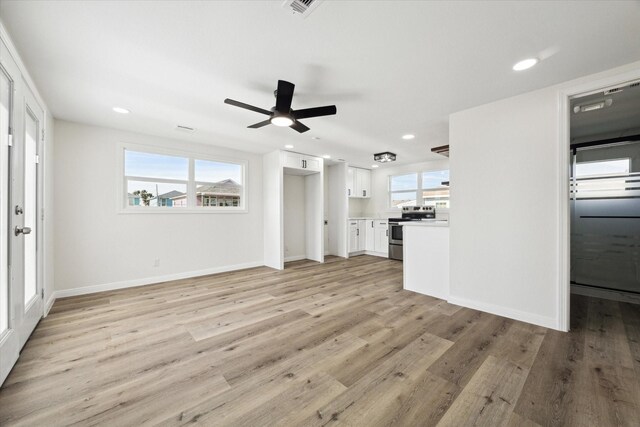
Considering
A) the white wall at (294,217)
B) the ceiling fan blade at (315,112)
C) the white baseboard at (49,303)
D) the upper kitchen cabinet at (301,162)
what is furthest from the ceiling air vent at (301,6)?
the white wall at (294,217)

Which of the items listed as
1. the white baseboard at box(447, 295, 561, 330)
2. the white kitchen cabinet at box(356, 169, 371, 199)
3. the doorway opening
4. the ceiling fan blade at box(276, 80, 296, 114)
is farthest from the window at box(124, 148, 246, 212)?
the doorway opening

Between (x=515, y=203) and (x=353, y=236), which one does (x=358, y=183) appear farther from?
(x=515, y=203)

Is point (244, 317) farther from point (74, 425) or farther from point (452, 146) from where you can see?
point (452, 146)

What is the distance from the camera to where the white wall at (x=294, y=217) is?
6008 millimetres

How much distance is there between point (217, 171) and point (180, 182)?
0.71m

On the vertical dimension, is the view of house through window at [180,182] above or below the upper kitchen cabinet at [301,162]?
below

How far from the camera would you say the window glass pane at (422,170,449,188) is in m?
6.09

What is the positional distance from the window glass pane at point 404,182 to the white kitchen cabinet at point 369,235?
1.24 meters

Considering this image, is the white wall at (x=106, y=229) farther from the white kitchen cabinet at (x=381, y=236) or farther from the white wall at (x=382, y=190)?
the white wall at (x=382, y=190)

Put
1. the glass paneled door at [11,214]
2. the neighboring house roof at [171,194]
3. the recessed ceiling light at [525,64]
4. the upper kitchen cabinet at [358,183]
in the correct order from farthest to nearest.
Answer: the upper kitchen cabinet at [358,183] < the neighboring house roof at [171,194] < the recessed ceiling light at [525,64] < the glass paneled door at [11,214]

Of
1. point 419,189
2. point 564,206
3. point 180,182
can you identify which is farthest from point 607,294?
point 180,182

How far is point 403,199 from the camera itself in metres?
6.86

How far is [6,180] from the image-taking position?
179 cm

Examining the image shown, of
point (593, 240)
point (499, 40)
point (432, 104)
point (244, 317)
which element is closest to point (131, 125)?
point (244, 317)
